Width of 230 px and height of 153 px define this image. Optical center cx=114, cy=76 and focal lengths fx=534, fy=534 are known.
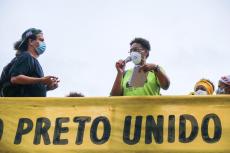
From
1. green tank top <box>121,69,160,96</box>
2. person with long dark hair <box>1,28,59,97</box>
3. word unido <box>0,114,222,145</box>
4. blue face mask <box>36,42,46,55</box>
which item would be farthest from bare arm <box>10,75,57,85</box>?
green tank top <box>121,69,160,96</box>

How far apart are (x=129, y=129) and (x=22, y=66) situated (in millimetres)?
1497

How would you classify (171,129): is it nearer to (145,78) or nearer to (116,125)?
(116,125)

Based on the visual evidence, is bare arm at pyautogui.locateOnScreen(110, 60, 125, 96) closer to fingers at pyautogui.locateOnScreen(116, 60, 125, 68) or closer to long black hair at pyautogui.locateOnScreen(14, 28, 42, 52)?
fingers at pyautogui.locateOnScreen(116, 60, 125, 68)

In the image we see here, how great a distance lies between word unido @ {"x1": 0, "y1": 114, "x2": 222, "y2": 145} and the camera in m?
5.61

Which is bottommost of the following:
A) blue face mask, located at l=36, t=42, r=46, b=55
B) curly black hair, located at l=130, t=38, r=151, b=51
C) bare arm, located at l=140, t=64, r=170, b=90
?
bare arm, located at l=140, t=64, r=170, b=90

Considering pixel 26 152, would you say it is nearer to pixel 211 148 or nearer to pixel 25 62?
pixel 25 62

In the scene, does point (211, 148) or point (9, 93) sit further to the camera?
point (9, 93)

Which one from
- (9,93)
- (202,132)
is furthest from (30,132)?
(202,132)

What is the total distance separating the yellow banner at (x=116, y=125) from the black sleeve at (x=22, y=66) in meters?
0.33

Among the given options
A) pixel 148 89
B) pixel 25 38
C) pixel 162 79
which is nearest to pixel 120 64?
pixel 148 89

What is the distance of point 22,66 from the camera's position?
20.5 ft

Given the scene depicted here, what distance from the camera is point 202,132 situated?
18.4 feet

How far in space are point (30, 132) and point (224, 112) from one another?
2133 millimetres

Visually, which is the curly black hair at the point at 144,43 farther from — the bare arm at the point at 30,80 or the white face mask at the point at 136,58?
the bare arm at the point at 30,80
